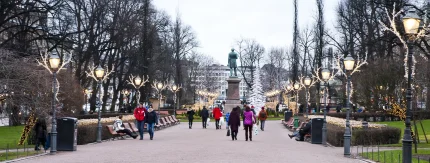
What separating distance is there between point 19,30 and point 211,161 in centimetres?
2383

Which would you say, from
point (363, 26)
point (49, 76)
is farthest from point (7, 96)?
point (363, 26)

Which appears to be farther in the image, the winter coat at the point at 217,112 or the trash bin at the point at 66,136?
the winter coat at the point at 217,112

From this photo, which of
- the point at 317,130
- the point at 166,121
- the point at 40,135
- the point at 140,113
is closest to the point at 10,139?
the point at 140,113

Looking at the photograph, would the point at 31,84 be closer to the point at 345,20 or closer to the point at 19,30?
the point at 19,30

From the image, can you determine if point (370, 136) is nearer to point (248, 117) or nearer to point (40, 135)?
point (248, 117)

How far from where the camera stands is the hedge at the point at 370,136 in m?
25.2

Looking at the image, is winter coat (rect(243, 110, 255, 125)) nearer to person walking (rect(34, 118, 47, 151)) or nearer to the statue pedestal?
person walking (rect(34, 118, 47, 151))

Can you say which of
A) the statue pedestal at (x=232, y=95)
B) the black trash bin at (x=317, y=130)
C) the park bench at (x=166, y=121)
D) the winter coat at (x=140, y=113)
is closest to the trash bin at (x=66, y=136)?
the winter coat at (x=140, y=113)

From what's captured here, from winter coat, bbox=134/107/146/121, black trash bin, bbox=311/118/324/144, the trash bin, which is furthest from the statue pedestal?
the trash bin

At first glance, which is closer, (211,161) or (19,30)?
(211,161)

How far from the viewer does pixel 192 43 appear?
8869 cm

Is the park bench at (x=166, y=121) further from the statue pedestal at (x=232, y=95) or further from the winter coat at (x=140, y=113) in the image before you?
the winter coat at (x=140, y=113)

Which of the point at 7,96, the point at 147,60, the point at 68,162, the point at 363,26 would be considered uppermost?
the point at 363,26

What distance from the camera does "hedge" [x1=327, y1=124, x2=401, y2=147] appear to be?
993 inches
